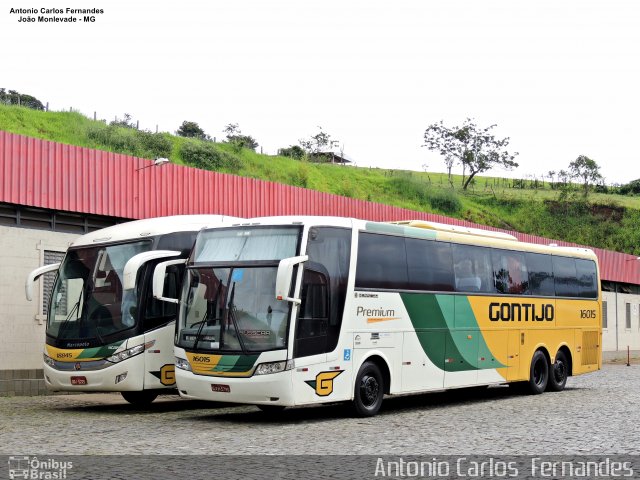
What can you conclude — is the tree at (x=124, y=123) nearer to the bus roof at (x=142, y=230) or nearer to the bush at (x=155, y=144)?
the bush at (x=155, y=144)

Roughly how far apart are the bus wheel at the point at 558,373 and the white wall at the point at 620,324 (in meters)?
24.7

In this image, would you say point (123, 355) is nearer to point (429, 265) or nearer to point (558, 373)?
point (429, 265)

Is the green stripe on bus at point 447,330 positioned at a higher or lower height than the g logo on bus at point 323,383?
higher

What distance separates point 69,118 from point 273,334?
44.8 meters

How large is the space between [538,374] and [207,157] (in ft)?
145

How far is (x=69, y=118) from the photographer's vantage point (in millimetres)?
55656

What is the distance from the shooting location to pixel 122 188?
22031mm

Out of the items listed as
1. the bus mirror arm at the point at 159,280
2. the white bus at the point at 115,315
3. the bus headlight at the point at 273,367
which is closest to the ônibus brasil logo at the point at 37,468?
the bus headlight at the point at 273,367

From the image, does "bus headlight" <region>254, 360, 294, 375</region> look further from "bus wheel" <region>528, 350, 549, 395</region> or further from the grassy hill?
Answer: the grassy hill

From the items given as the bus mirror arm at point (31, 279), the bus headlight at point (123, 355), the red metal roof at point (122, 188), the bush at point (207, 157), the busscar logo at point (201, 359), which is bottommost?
the bus headlight at point (123, 355)

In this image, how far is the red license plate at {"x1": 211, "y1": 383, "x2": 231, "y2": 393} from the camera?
1408cm

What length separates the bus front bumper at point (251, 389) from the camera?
13.8 metres

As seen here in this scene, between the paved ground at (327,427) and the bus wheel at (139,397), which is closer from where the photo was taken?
the paved ground at (327,427)

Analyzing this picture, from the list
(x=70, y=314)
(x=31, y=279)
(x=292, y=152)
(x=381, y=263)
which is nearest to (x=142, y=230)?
(x=70, y=314)
